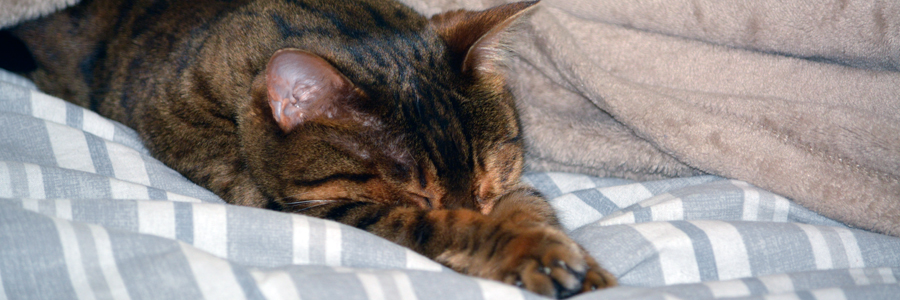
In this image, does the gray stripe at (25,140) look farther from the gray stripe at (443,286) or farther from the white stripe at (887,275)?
the white stripe at (887,275)

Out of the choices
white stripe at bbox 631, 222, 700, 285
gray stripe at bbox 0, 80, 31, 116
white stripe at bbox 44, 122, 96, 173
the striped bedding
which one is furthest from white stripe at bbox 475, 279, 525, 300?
gray stripe at bbox 0, 80, 31, 116

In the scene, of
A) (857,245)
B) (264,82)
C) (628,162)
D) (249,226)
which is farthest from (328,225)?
(857,245)

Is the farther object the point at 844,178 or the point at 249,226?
the point at 844,178

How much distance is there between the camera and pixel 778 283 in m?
1.05

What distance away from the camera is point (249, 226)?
1.03 meters

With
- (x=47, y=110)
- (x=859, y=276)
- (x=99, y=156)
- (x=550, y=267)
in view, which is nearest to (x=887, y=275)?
(x=859, y=276)

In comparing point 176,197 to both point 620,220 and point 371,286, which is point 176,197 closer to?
point 371,286

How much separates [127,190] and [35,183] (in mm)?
163

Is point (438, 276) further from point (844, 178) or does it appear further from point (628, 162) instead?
point (844, 178)

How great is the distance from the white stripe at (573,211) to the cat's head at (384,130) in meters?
0.19

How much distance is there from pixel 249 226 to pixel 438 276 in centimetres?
35

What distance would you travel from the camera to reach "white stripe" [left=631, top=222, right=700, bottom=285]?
1110mm

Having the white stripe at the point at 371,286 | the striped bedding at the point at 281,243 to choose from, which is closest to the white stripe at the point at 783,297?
the striped bedding at the point at 281,243

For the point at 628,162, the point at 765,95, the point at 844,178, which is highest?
the point at 765,95
